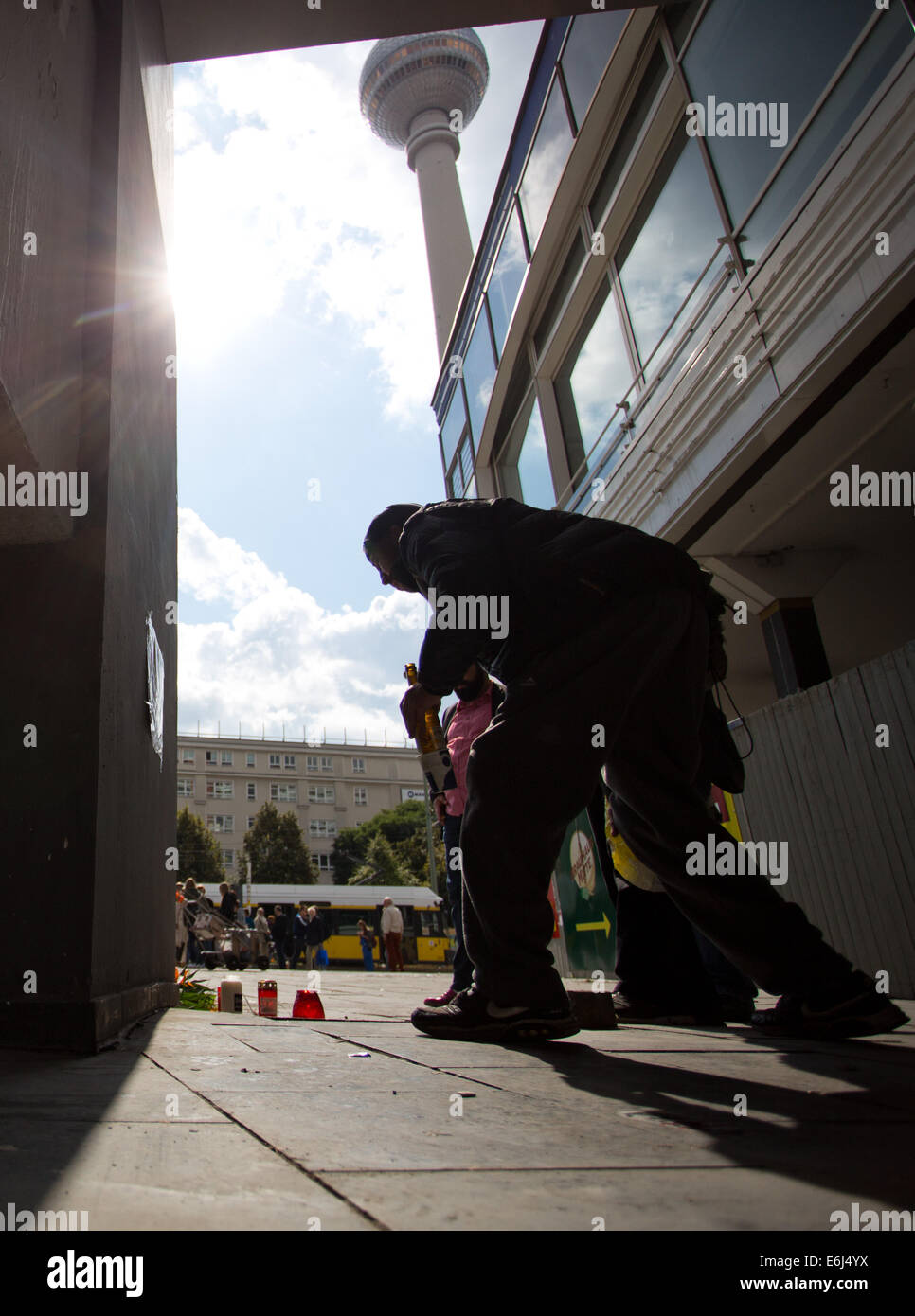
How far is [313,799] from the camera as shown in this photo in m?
75.9

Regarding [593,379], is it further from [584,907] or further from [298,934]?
[298,934]

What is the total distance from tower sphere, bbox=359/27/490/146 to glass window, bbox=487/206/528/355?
3348cm

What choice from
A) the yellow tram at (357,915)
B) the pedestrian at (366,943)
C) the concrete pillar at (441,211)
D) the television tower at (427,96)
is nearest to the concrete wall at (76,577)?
the concrete pillar at (441,211)

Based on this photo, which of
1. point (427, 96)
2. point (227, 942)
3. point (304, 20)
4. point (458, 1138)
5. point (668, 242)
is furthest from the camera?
point (427, 96)

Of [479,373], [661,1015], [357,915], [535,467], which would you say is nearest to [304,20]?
[661,1015]

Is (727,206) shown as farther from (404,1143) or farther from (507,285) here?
(404,1143)

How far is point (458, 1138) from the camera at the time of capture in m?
1.21

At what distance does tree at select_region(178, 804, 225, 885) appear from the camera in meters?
55.0

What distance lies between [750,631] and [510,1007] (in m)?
8.77

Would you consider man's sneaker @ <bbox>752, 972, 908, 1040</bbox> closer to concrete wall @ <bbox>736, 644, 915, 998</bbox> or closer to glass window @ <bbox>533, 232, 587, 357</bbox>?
concrete wall @ <bbox>736, 644, 915, 998</bbox>

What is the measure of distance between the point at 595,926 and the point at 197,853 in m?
49.4

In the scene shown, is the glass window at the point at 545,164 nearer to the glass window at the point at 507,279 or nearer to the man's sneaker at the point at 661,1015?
the glass window at the point at 507,279

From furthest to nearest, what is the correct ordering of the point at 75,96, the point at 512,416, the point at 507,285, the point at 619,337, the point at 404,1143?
1. the point at 512,416
2. the point at 507,285
3. the point at 619,337
4. the point at 75,96
5. the point at 404,1143
